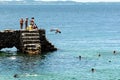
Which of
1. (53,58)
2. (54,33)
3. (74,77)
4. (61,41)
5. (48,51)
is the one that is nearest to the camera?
(74,77)

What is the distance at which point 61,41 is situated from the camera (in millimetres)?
105500

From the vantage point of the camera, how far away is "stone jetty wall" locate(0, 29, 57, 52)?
83.4 metres

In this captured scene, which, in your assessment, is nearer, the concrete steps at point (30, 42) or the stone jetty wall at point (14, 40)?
the concrete steps at point (30, 42)

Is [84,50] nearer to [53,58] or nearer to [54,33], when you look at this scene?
[53,58]

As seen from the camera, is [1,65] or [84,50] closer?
[1,65]

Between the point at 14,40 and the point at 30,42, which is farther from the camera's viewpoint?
the point at 14,40

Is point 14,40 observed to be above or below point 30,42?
below

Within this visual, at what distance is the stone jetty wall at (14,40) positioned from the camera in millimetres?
83375

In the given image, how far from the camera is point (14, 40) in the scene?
84.3 m

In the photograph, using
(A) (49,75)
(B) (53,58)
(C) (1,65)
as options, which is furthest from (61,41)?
(A) (49,75)

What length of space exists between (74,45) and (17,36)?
16092 mm

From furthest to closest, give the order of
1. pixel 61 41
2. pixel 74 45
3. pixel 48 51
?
pixel 61 41, pixel 74 45, pixel 48 51

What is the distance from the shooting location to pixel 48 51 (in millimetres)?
85438

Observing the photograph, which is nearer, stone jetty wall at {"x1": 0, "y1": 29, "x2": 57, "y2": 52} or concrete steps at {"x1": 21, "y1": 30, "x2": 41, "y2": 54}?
concrete steps at {"x1": 21, "y1": 30, "x2": 41, "y2": 54}
